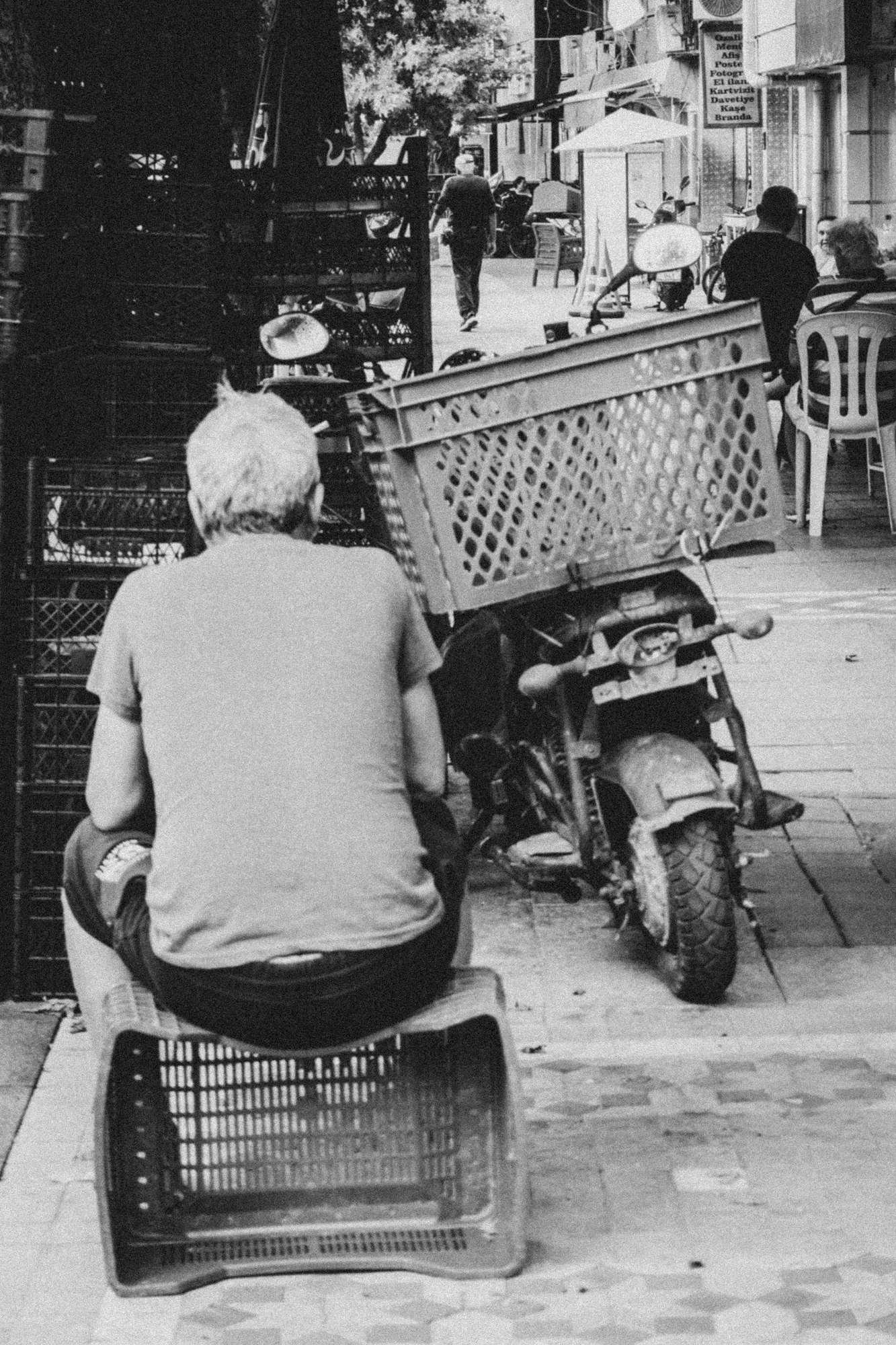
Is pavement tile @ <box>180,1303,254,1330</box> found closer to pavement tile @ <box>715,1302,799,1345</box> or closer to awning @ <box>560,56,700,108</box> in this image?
pavement tile @ <box>715,1302,799,1345</box>

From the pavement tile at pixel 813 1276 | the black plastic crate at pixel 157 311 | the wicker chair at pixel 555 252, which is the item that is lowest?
the pavement tile at pixel 813 1276

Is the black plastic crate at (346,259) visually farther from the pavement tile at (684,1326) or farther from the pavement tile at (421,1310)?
the pavement tile at (684,1326)

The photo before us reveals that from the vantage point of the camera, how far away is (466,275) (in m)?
25.4

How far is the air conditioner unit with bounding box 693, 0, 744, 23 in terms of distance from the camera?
31.5 meters

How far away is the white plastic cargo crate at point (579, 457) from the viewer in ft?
17.4

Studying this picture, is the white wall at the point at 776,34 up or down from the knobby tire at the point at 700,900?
up

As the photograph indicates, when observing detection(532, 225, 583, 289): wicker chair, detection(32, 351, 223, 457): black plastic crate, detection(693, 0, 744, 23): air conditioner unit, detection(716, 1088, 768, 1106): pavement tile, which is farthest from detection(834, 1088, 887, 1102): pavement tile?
detection(693, 0, 744, 23): air conditioner unit

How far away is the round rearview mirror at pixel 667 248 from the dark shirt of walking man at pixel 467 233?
17.5 meters

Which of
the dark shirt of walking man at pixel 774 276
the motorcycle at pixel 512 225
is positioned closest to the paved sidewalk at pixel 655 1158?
the dark shirt of walking man at pixel 774 276

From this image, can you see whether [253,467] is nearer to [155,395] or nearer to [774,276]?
[155,395]

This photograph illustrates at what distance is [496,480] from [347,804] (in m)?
1.68

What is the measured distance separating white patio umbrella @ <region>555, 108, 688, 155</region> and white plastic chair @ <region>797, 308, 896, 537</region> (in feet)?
59.1

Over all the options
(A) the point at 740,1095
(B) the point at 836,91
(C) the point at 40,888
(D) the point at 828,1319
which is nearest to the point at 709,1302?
(D) the point at 828,1319

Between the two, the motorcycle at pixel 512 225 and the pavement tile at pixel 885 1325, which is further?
the motorcycle at pixel 512 225
